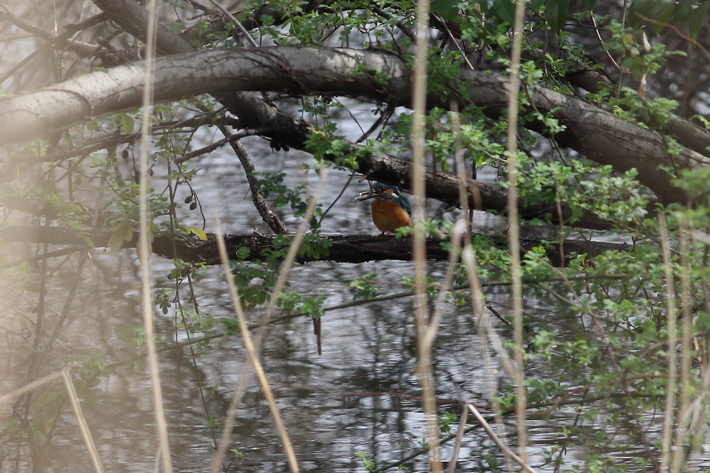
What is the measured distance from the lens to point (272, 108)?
2268mm

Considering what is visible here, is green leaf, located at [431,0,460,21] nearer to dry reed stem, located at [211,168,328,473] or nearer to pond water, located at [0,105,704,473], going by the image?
dry reed stem, located at [211,168,328,473]

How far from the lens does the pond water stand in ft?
8.66

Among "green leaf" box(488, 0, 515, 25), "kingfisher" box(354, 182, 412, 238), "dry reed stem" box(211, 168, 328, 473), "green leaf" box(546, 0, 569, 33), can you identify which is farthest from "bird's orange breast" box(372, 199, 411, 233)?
"dry reed stem" box(211, 168, 328, 473)

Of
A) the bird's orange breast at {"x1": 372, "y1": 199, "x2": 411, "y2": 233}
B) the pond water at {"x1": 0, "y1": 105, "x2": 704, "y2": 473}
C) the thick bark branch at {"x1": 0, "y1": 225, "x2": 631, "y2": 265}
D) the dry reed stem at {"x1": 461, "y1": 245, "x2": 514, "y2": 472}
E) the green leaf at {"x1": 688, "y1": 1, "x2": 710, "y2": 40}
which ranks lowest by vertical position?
the pond water at {"x1": 0, "y1": 105, "x2": 704, "y2": 473}

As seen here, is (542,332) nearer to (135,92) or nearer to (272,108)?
(135,92)

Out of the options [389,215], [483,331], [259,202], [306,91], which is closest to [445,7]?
[306,91]

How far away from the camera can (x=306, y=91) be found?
6.34 feet

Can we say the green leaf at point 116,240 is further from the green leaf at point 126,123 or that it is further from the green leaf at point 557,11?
the green leaf at point 557,11

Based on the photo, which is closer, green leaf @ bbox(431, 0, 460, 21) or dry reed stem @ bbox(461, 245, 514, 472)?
dry reed stem @ bbox(461, 245, 514, 472)

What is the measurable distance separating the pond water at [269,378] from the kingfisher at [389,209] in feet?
1.76

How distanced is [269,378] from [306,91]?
1686 millimetres

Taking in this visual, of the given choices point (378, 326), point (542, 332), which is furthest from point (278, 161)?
point (542, 332)

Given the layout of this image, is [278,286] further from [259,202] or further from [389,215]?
[389,215]

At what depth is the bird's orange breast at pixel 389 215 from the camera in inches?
120
